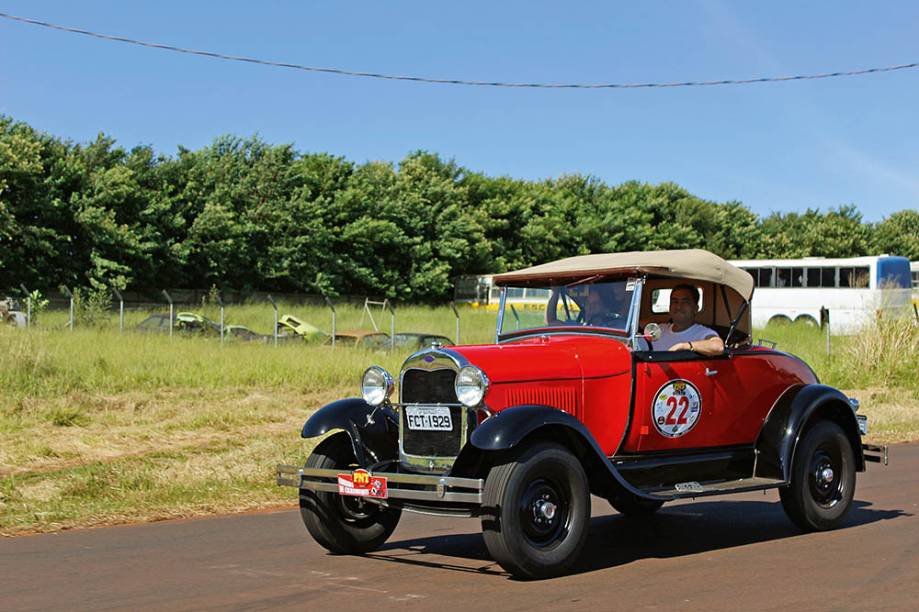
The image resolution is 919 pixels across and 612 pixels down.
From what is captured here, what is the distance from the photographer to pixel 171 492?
10758mm

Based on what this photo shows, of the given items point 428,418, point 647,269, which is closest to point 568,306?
point 647,269

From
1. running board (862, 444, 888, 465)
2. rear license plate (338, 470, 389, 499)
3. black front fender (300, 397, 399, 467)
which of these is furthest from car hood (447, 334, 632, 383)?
running board (862, 444, 888, 465)

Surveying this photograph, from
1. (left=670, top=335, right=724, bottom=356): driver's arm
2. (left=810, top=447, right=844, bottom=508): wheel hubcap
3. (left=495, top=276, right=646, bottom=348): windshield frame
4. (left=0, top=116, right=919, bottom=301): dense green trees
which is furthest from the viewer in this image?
(left=0, top=116, right=919, bottom=301): dense green trees

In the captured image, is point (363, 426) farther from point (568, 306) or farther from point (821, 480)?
point (821, 480)

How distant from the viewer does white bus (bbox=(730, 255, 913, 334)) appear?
4659 cm

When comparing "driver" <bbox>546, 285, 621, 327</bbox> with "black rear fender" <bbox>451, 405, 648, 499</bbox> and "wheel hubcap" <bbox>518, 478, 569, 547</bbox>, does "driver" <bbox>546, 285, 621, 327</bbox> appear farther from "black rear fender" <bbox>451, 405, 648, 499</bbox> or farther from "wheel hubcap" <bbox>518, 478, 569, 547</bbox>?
"wheel hubcap" <bbox>518, 478, 569, 547</bbox>

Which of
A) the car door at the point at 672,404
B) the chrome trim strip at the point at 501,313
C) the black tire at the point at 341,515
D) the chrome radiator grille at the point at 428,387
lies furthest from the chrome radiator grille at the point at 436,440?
the chrome trim strip at the point at 501,313

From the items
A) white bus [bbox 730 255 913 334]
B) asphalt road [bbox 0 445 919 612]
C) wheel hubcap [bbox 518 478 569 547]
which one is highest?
white bus [bbox 730 255 913 334]

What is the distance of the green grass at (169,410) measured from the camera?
10578mm

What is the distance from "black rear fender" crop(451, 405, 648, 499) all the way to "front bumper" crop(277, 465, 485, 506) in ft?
0.77

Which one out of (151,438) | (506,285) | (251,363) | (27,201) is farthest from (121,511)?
(27,201)

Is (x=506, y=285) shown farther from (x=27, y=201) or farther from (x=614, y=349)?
(x=27, y=201)

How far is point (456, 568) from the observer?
7266 millimetres

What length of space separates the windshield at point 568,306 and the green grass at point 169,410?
10.7 feet
